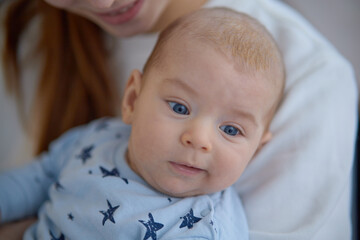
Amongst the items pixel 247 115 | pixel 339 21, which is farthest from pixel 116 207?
pixel 339 21

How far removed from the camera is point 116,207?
34.0 inches

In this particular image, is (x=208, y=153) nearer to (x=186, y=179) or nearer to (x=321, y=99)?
(x=186, y=179)

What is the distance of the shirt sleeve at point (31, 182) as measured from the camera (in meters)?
1.16

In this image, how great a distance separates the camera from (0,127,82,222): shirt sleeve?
1159 millimetres

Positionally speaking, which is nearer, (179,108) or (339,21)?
(179,108)

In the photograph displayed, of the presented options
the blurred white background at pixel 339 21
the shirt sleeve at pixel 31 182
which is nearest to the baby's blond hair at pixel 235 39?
the shirt sleeve at pixel 31 182

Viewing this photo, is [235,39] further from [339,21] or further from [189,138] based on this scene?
[339,21]

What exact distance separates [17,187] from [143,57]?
2.01 ft

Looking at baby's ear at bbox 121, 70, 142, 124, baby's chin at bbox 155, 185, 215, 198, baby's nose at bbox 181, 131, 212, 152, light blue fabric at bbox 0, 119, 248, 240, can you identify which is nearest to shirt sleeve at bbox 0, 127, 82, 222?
light blue fabric at bbox 0, 119, 248, 240

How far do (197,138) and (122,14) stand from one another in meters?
0.56

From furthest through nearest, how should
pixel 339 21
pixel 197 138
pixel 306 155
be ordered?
pixel 339 21
pixel 306 155
pixel 197 138

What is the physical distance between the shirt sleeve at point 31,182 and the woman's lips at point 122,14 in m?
0.41

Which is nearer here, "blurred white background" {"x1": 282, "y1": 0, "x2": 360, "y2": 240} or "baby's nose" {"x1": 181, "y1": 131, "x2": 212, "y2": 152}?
"baby's nose" {"x1": 181, "y1": 131, "x2": 212, "y2": 152}

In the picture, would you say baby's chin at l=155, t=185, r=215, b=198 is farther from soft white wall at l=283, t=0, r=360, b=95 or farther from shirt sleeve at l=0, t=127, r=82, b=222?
soft white wall at l=283, t=0, r=360, b=95
